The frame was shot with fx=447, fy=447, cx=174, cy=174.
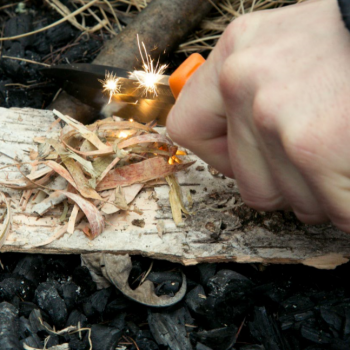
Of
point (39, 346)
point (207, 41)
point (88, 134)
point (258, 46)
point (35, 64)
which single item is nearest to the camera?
point (258, 46)

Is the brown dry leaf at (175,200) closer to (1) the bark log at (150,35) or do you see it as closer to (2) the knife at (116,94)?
(2) the knife at (116,94)

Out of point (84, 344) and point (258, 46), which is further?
point (84, 344)

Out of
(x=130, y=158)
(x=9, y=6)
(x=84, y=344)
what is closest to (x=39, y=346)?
(x=84, y=344)

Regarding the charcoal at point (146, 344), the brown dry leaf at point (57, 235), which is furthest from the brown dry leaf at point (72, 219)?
the charcoal at point (146, 344)

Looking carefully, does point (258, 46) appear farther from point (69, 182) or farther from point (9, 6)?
point (9, 6)

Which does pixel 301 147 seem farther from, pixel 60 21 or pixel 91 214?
pixel 60 21

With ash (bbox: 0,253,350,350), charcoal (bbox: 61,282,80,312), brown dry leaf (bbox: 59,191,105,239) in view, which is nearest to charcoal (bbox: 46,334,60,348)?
ash (bbox: 0,253,350,350)

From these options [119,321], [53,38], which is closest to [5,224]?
[119,321]
